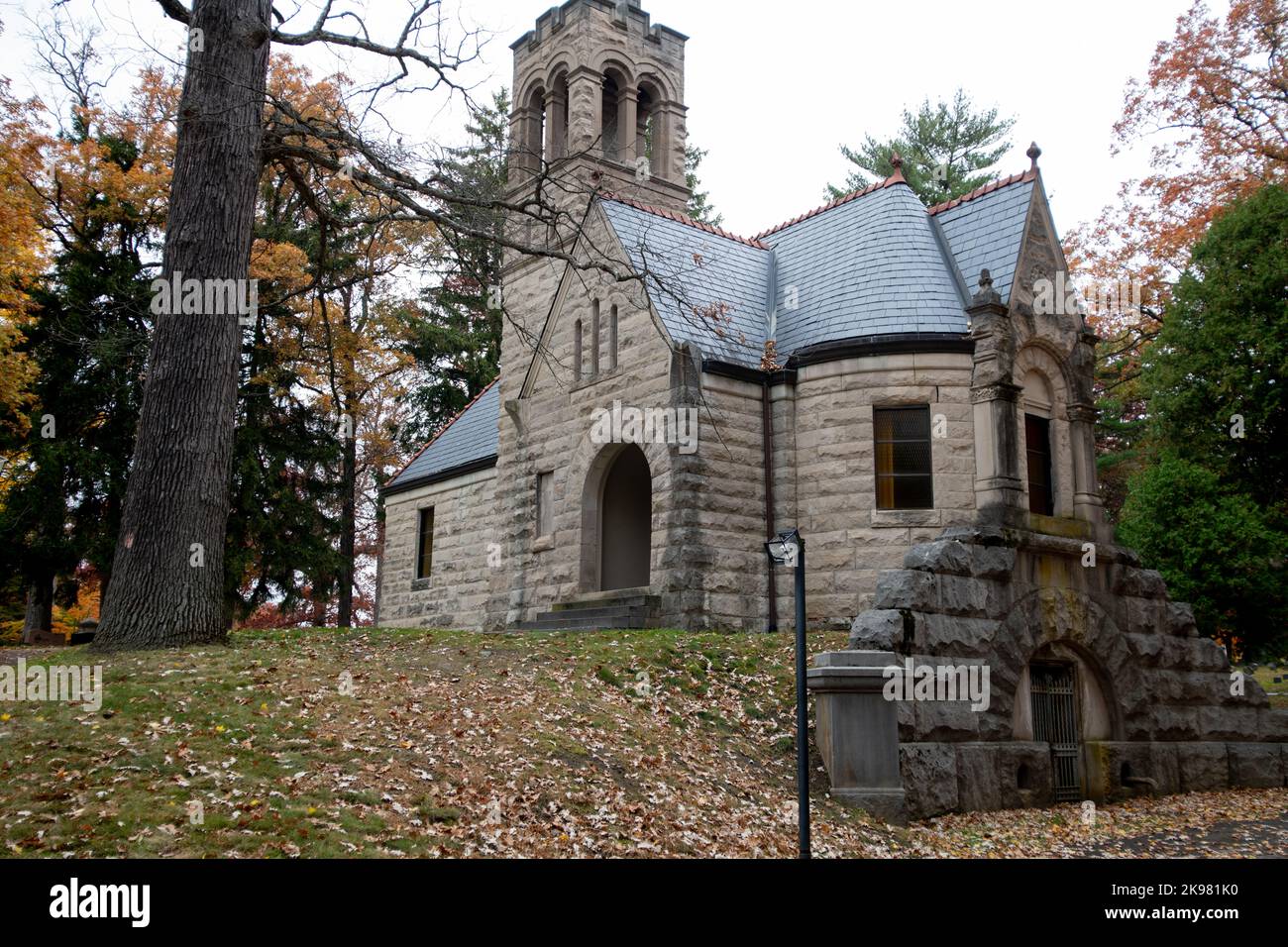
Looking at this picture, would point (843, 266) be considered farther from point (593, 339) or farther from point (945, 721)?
point (945, 721)

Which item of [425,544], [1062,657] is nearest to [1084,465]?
[1062,657]

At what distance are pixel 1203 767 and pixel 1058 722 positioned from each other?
3.28 m

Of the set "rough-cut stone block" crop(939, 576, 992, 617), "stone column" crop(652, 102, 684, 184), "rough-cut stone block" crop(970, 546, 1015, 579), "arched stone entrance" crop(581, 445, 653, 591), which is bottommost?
"rough-cut stone block" crop(939, 576, 992, 617)

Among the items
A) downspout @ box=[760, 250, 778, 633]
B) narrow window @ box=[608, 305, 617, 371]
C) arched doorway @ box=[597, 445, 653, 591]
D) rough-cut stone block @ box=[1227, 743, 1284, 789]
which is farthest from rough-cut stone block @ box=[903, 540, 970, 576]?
narrow window @ box=[608, 305, 617, 371]

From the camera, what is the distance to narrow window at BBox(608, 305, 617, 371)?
18948 millimetres

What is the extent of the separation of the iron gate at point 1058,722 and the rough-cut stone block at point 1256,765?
3.72 meters

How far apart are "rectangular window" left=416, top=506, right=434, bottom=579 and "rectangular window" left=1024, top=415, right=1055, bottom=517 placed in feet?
52.1

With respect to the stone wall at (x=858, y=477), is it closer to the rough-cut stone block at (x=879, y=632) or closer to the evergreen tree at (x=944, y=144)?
the rough-cut stone block at (x=879, y=632)

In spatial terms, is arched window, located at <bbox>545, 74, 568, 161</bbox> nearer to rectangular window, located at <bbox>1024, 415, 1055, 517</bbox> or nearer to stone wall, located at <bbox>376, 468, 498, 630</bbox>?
stone wall, located at <bbox>376, 468, 498, 630</bbox>

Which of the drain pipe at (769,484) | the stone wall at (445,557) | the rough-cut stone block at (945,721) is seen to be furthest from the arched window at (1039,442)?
the stone wall at (445,557)

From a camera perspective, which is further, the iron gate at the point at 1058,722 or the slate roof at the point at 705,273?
the slate roof at the point at 705,273

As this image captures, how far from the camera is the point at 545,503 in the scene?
20.3 m

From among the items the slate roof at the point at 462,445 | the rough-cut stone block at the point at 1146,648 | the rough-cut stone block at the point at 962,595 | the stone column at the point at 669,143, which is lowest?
the rough-cut stone block at the point at 1146,648

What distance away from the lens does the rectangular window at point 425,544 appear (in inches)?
1086
